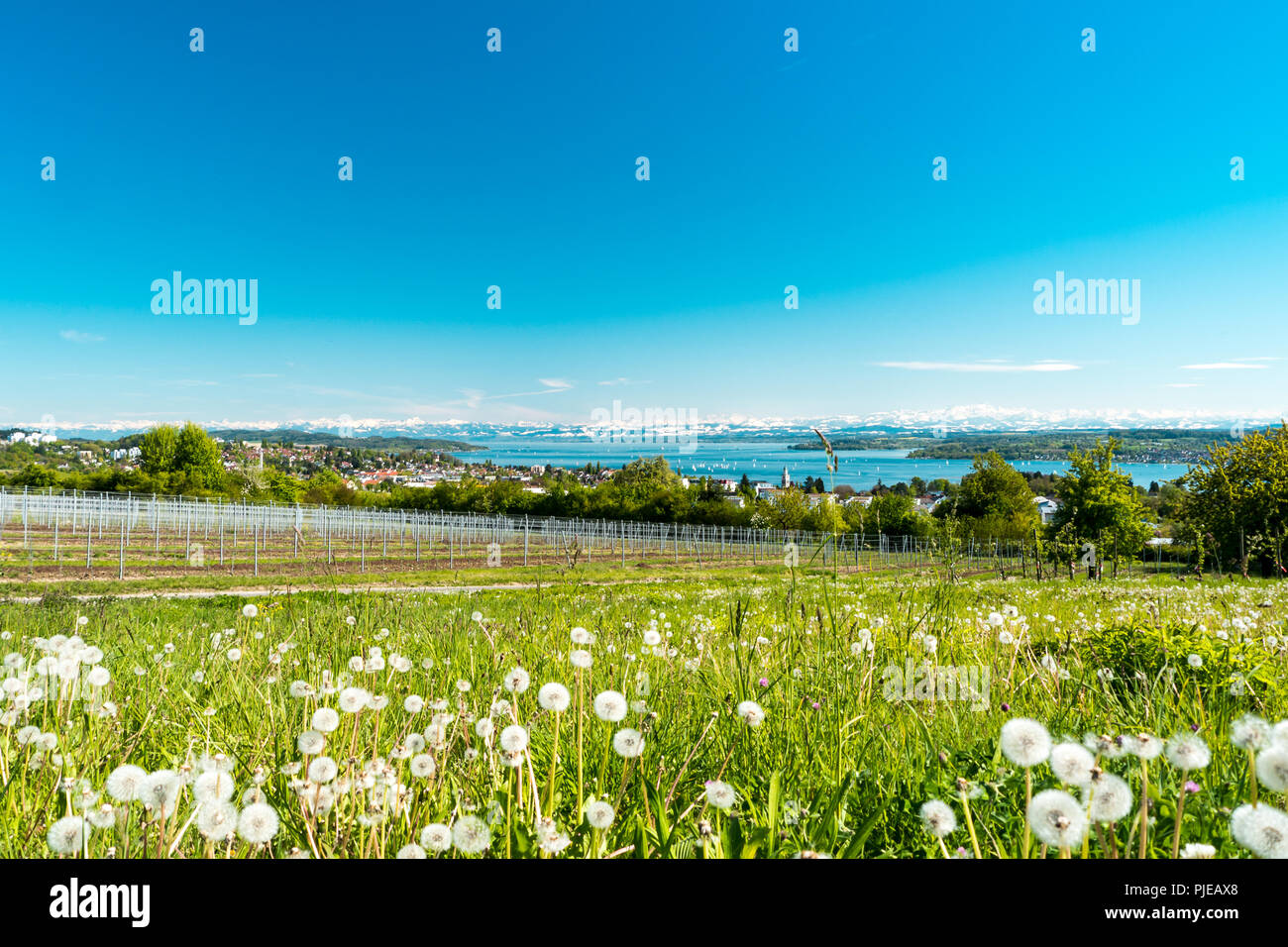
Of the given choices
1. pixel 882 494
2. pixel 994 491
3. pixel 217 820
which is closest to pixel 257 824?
pixel 217 820


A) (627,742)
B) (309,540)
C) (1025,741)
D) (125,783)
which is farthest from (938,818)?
(309,540)

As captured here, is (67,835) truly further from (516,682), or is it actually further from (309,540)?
(309,540)

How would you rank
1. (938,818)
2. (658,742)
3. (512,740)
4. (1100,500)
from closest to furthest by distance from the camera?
1. (938,818)
2. (512,740)
3. (658,742)
4. (1100,500)

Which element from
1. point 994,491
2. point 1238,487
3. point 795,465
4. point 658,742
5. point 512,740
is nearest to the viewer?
point 512,740

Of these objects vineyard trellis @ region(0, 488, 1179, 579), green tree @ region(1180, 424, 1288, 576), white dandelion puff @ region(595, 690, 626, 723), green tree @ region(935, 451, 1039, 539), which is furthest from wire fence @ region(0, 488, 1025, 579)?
white dandelion puff @ region(595, 690, 626, 723)

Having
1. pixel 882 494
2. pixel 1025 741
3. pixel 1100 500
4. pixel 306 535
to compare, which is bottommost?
pixel 306 535

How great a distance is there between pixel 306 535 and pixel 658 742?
32.3 meters

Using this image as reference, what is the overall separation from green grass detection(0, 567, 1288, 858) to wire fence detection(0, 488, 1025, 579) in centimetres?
2498

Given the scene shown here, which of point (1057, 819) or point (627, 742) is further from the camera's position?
point (627, 742)

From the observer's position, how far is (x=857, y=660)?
2920mm

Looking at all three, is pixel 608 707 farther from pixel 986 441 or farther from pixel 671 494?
pixel 671 494

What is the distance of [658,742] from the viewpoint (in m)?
2.10

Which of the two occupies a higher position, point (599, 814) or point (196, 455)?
point (196, 455)

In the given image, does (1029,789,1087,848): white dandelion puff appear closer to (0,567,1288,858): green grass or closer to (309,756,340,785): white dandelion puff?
(0,567,1288,858): green grass
